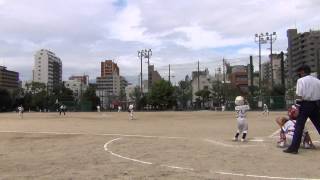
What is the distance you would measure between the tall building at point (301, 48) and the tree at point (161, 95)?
81.4 ft

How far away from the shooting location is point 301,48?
115 m

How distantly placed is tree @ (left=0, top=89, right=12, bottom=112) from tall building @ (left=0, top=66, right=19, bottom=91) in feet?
93.9

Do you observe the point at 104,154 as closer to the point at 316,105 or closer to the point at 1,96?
the point at 316,105

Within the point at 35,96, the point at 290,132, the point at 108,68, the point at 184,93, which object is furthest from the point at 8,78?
the point at 290,132

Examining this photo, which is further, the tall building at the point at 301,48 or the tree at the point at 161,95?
the tall building at the point at 301,48

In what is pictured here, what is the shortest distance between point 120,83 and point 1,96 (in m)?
65.3

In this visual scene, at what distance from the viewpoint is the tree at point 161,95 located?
102 meters

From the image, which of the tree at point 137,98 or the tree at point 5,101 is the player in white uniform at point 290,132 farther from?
the tree at point 5,101

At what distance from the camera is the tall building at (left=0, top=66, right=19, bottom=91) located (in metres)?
150

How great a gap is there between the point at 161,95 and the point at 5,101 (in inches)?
1492

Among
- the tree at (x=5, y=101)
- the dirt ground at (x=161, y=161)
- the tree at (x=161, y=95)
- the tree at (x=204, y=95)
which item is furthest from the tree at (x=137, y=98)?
the dirt ground at (x=161, y=161)

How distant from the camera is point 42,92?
390 feet

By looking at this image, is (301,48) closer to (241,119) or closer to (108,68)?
(108,68)

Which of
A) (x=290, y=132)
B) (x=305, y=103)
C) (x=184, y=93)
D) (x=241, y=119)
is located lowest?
(x=290, y=132)
